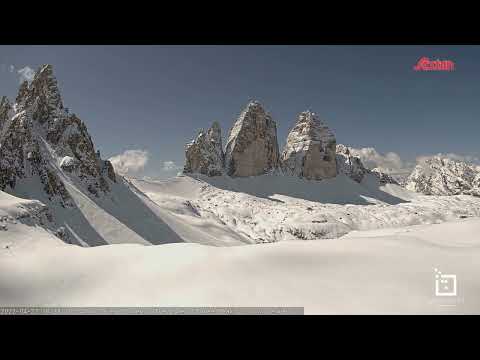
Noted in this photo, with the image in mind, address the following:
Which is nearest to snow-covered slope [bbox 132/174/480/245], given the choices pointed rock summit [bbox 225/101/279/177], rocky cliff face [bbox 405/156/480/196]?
pointed rock summit [bbox 225/101/279/177]

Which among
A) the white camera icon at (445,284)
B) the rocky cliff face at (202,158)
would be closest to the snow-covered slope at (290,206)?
the rocky cliff face at (202,158)

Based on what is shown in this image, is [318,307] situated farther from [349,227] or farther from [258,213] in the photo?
[258,213]

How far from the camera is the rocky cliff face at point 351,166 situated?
12788 centimetres

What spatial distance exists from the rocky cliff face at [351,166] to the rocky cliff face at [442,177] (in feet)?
164

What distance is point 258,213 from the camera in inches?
2768

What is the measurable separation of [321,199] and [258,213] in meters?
41.5

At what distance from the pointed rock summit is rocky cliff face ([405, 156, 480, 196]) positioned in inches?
4066

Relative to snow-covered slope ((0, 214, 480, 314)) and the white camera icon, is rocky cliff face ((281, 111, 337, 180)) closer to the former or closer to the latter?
snow-covered slope ((0, 214, 480, 314))

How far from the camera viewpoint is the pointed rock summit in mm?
108062

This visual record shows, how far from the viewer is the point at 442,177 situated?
15688 cm

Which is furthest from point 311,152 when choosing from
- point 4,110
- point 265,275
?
point 265,275

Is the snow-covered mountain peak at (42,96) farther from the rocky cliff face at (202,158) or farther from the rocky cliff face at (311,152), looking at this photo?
the rocky cliff face at (311,152)

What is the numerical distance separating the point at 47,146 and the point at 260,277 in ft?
133
